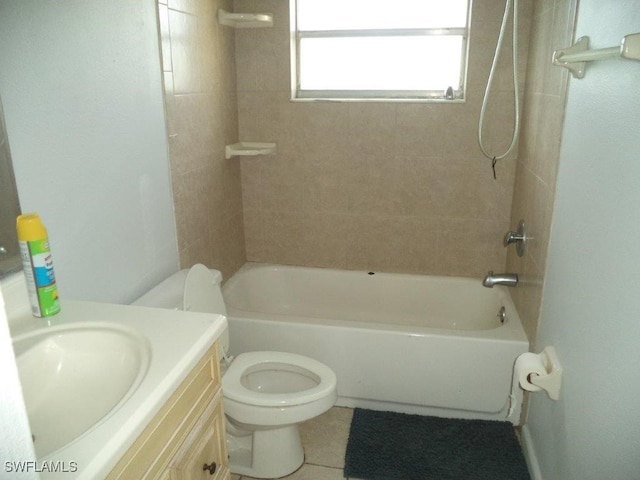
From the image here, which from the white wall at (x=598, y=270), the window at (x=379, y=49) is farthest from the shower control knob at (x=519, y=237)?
the window at (x=379, y=49)

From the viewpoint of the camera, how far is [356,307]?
113 inches

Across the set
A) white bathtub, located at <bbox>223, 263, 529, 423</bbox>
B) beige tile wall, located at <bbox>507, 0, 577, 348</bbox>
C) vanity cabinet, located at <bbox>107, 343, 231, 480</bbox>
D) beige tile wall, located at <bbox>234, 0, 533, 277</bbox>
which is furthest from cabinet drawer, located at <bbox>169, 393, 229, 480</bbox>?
beige tile wall, located at <bbox>234, 0, 533, 277</bbox>

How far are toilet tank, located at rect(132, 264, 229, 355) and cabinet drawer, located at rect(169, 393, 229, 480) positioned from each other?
481 mm

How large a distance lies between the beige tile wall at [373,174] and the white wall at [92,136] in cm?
91

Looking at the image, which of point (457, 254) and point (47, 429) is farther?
point (457, 254)

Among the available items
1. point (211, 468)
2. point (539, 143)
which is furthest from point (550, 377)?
point (211, 468)

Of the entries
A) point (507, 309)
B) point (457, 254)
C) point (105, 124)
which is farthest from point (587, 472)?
point (105, 124)

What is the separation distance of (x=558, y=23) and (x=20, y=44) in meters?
1.78

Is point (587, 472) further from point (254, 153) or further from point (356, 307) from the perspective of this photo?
point (254, 153)

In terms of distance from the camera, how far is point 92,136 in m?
1.49

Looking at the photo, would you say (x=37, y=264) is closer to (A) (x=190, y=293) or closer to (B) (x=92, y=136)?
(B) (x=92, y=136)

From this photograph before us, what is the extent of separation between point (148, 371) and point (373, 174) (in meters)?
1.95

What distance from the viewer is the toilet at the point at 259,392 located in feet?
5.77

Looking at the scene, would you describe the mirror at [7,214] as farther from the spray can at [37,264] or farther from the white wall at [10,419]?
the white wall at [10,419]
